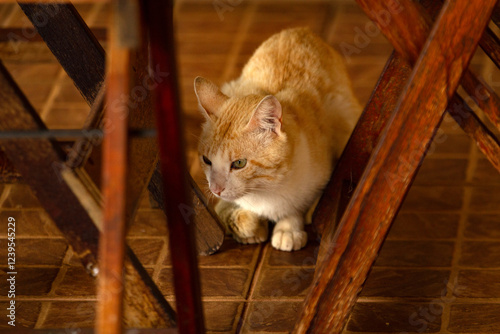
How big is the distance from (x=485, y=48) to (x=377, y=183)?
0.78 meters

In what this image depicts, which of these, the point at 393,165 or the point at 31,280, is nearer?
the point at 393,165

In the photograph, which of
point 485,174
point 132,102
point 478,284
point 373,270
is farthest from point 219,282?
point 485,174

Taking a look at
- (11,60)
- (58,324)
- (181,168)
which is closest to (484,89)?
(181,168)

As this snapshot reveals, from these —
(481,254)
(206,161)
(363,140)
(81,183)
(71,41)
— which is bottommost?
(481,254)

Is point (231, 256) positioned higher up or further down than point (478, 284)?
higher up

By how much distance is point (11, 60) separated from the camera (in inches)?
160

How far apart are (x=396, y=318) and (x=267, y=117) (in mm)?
738

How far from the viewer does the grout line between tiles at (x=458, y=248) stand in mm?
2162

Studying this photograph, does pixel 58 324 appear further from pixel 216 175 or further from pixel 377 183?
pixel 377 183

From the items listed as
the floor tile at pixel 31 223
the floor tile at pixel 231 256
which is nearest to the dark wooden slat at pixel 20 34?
the floor tile at pixel 31 223

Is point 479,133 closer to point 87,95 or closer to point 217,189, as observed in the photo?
point 217,189

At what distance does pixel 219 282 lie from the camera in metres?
2.38

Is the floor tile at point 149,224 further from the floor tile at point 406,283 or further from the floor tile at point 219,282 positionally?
the floor tile at point 406,283

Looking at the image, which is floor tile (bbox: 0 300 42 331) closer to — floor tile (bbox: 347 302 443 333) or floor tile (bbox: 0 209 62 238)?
floor tile (bbox: 0 209 62 238)
